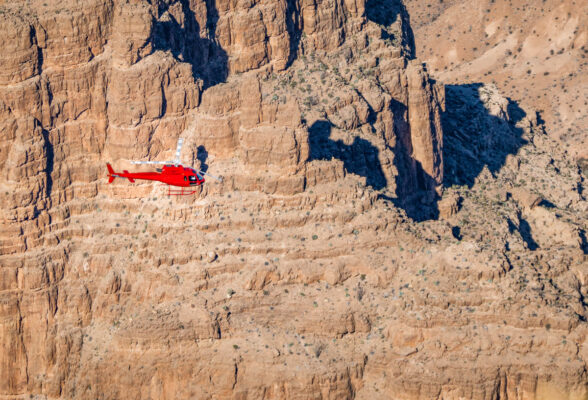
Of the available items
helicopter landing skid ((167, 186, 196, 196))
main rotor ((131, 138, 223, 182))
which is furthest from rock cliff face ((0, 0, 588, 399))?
main rotor ((131, 138, 223, 182))

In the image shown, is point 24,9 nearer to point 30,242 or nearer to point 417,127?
point 30,242

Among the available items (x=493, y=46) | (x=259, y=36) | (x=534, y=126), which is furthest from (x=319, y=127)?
(x=493, y=46)

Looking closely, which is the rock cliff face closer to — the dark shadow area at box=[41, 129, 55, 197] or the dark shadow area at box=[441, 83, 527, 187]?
the dark shadow area at box=[41, 129, 55, 197]

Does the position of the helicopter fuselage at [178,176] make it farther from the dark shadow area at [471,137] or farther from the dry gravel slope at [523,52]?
the dry gravel slope at [523,52]

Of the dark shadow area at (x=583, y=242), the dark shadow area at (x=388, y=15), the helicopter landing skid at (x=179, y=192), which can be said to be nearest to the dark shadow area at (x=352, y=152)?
the helicopter landing skid at (x=179, y=192)

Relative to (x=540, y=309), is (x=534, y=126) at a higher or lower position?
higher

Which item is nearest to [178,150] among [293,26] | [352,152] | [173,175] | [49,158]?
[173,175]
